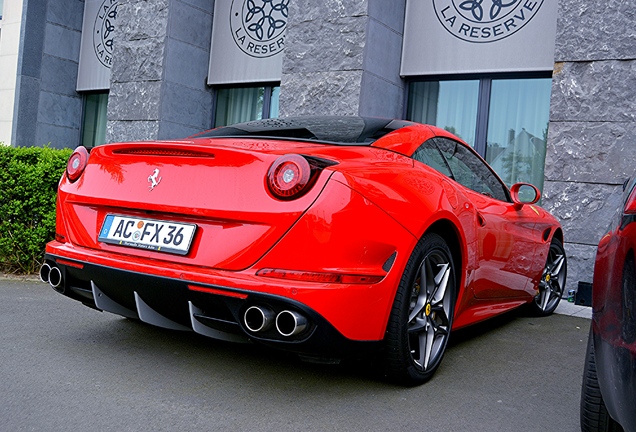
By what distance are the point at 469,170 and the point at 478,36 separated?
5.19 meters

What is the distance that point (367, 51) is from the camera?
8.51 meters

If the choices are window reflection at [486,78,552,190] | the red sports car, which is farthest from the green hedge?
window reflection at [486,78,552,190]

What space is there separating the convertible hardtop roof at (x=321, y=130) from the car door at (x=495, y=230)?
1.44 ft

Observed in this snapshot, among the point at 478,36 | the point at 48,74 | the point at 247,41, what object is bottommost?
the point at 48,74

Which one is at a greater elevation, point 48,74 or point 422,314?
point 48,74

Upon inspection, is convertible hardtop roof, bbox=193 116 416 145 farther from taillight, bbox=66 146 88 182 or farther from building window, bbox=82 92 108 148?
building window, bbox=82 92 108 148

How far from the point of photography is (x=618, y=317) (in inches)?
71.6

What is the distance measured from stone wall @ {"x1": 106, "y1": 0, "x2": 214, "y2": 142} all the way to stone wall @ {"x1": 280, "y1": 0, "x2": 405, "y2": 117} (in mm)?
2339

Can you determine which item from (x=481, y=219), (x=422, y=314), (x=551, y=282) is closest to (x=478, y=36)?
(x=551, y=282)

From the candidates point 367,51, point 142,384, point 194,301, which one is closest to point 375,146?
point 194,301

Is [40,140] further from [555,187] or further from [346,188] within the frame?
[346,188]

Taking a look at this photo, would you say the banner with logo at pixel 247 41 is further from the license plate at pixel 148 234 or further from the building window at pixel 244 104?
the license plate at pixel 148 234

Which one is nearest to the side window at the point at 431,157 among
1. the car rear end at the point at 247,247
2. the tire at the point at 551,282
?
the car rear end at the point at 247,247

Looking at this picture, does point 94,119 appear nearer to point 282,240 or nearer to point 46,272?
point 46,272
